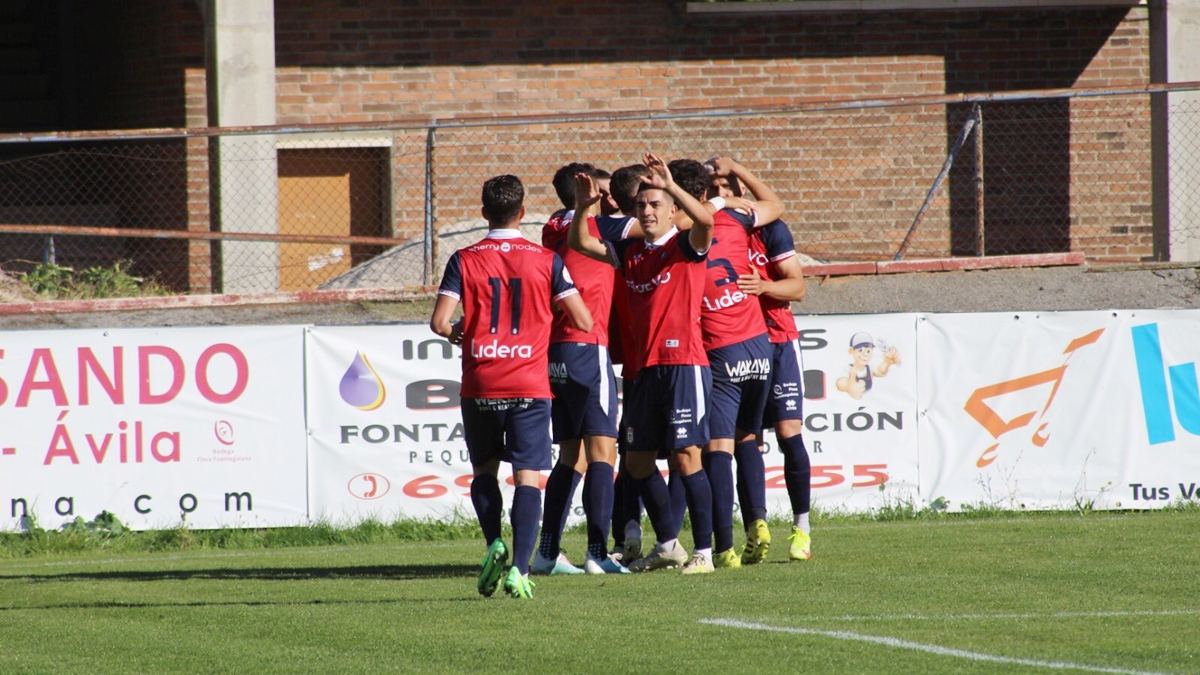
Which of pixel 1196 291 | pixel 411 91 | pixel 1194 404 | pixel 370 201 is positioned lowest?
pixel 1194 404

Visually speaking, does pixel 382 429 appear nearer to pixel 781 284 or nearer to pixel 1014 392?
pixel 781 284

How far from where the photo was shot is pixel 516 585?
7.27 meters

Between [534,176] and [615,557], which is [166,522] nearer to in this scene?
[615,557]

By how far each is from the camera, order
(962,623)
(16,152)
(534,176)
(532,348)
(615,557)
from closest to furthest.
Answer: (962,623)
(532,348)
(615,557)
(534,176)
(16,152)

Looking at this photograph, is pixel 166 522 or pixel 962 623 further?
pixel 166 522

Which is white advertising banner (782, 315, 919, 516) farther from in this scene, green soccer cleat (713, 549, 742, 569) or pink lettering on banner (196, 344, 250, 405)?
pink lettering on banner (196, 344, 250, 405)

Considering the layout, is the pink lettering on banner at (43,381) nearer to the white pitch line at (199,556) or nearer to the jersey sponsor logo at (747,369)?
the white pitch line at (199,556)

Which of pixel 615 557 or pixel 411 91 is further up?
pixel 411 91

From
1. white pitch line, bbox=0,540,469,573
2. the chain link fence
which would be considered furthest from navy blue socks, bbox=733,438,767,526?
the chain link fence

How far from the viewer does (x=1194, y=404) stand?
1222 cm

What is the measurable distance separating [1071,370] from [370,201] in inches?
350

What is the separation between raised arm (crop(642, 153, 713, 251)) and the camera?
759 cm

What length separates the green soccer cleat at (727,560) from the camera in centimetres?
856

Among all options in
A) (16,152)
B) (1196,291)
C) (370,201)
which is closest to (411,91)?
(370,201)
